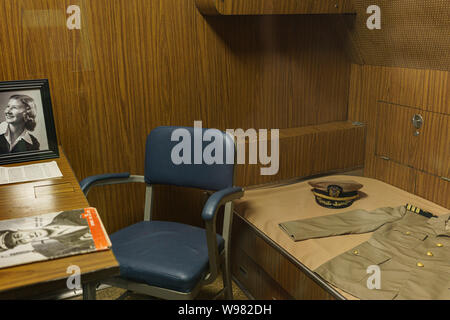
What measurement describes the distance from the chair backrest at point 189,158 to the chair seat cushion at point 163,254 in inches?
10.3

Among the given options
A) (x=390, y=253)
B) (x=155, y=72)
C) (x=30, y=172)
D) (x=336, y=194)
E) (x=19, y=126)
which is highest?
(x=155, y=72)

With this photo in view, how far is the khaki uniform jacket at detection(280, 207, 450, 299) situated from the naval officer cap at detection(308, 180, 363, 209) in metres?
0.12

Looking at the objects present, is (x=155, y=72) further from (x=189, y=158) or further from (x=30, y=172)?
(x=30, y=172)

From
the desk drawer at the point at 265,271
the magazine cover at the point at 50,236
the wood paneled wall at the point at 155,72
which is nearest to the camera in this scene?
the magazine cover at the point at 50,236

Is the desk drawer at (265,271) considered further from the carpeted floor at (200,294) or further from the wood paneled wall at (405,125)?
the wood paneled wall at (405,125)

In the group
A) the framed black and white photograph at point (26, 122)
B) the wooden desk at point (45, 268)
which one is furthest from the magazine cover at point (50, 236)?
the framed black and white photograph at point (26, 122)

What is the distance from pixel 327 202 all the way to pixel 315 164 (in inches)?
19.5

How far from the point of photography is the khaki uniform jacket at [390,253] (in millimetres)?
1809

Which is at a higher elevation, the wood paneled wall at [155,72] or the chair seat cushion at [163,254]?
the wood paneled wall at [155,72]

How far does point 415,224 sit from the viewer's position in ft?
7.62

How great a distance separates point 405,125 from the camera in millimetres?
2799

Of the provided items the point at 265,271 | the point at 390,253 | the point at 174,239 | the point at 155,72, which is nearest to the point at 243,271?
the point at 265,271

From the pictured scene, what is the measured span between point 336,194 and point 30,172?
5.47 feet
